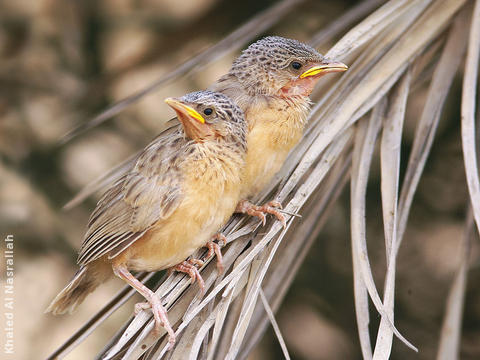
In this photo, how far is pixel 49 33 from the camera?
15.0 feet

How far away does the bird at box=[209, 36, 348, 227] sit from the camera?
2.56 metres

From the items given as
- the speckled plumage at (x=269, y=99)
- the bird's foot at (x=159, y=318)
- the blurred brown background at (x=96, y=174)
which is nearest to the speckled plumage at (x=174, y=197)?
the speckled plumage at (x=269, y=99)

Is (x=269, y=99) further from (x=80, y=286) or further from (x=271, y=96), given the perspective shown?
(x=80, y=286)

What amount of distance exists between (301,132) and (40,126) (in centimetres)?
244

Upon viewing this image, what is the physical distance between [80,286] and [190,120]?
847 mm

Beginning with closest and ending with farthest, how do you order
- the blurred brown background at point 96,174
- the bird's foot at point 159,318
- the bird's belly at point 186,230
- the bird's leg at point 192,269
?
the bird's foot at point 159,318, the bird's leg at point 192,269, the bird's belly at point 186,230, the blurred brown background at point 96,174

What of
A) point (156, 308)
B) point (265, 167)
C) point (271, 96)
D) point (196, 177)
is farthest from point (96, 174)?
point (156, 308)

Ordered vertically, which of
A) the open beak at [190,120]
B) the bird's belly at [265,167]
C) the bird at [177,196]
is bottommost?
the bird's belly at [265,167]

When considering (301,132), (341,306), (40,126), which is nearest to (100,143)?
(40,126)

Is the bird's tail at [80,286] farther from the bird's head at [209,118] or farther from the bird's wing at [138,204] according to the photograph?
the bird's head at [209,118]

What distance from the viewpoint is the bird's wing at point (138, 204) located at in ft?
7.61

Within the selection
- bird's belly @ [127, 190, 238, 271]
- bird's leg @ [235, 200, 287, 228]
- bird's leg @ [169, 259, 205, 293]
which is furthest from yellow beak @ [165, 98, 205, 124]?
bird's leg @ [169, 259, 205, 293]

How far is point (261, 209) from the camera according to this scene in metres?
2.44

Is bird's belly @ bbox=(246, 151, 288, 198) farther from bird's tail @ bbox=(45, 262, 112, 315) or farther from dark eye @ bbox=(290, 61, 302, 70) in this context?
bird's tail @ bbox=(45, 262, 112, 315)
